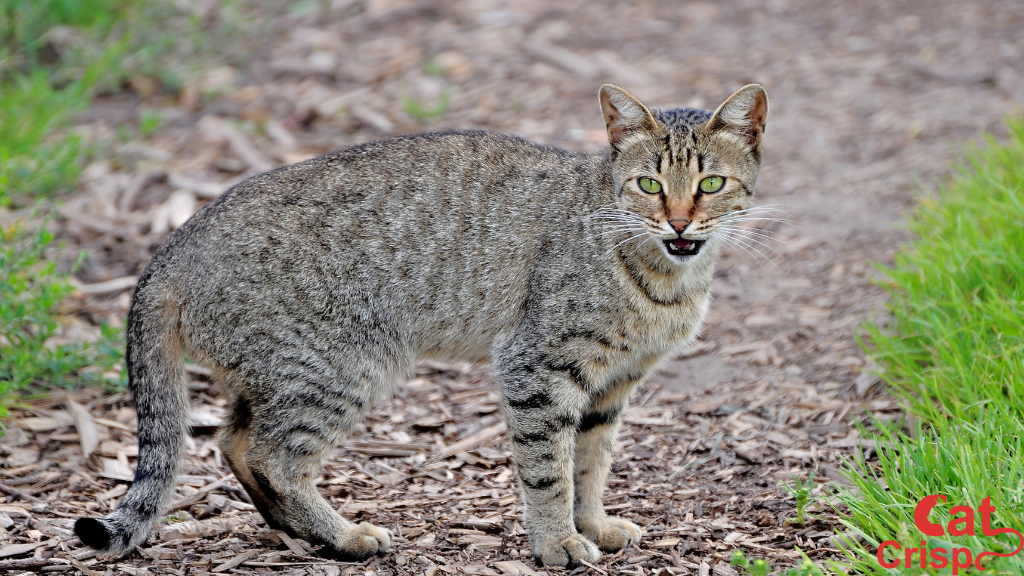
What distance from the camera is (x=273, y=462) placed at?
13.2ft

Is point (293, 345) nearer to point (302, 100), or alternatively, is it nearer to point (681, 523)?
point (681, 523)

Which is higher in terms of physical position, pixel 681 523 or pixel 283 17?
pixel 283 17

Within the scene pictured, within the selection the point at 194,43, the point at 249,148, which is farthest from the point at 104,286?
the point at 194,43

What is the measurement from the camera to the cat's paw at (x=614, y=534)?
4.12 metres

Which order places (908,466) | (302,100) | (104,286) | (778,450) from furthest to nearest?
(302,100) → (104,286) → (778,450) → (908,466)

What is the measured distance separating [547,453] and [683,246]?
1025 mm

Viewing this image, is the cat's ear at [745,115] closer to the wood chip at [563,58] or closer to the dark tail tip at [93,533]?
the dark tail tip at [93,533]

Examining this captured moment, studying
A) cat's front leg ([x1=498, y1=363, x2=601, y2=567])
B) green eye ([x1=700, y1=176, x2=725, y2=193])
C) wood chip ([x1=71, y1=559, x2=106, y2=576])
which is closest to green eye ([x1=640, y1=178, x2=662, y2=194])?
green eye ([x1=700, y1=176, x2=725, y2=193])

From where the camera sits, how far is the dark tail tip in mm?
3576

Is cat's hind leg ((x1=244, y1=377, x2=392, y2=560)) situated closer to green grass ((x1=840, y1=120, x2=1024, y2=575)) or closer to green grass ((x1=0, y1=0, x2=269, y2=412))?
green grass ((x1=0, y1=0, x2=269, y2=412))

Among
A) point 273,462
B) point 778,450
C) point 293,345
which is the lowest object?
point 778,450

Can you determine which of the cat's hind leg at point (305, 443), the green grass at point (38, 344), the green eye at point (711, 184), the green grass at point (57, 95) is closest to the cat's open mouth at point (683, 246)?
the green eye at point (711, 184)

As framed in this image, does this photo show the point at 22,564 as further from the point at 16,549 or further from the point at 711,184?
the point at 711,184

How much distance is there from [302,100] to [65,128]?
75.2 inches
